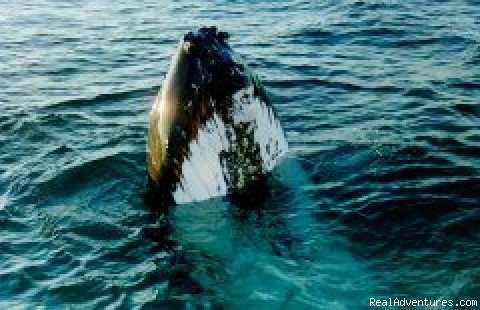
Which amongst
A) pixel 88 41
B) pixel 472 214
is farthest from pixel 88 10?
pixel 472 214

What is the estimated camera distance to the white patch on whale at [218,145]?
5.76 metres

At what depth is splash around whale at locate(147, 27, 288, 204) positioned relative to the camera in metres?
5.61

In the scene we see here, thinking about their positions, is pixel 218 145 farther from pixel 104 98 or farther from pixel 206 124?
pixel 104 98

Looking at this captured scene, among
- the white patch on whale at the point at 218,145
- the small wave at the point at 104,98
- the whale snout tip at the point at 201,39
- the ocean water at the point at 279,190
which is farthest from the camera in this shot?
the small wave at the point at 104,98

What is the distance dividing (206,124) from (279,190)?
49.3 inches

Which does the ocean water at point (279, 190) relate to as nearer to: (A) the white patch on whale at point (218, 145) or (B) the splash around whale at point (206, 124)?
(A) the white patch on whale at point (218, 145)

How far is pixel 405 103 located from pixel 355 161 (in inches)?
94.9

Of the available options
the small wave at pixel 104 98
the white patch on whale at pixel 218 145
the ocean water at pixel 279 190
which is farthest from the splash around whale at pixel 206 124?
the small wave at pixel 104 98

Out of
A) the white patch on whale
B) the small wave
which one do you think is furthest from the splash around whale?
the small wave

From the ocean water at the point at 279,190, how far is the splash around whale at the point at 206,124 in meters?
0.29

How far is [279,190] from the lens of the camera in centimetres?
655

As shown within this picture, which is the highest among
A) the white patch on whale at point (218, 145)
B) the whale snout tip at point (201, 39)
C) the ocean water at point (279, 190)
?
the whale snout tip at point (201, 39)

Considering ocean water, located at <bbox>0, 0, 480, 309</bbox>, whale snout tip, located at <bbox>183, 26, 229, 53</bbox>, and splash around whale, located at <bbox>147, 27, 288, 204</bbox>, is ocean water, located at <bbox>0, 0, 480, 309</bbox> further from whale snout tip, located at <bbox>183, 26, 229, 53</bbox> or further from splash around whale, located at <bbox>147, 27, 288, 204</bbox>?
whale snout tip, located at <bbox>183, 26, 229, 53</bbox>

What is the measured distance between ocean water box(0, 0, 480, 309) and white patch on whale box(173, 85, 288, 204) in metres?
0.19
